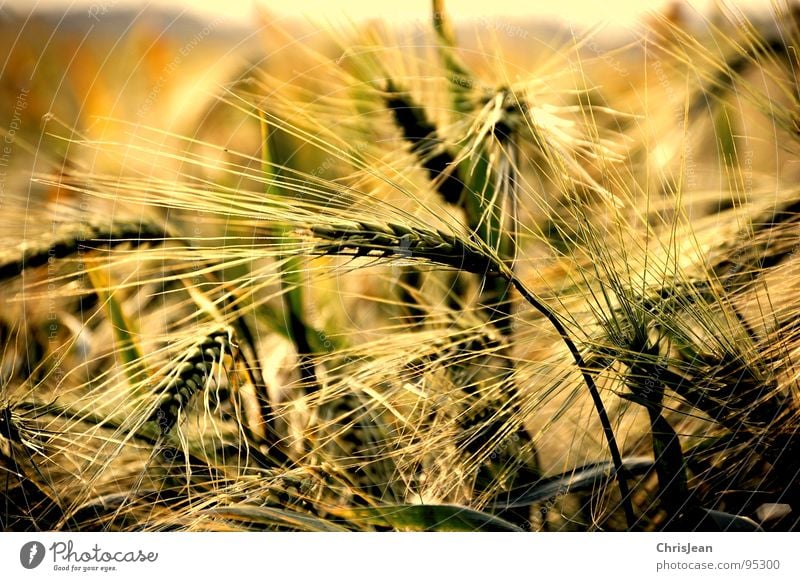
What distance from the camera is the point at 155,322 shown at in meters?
1.30

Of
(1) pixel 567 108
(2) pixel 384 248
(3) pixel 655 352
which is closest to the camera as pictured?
(2) pixel 384 248
